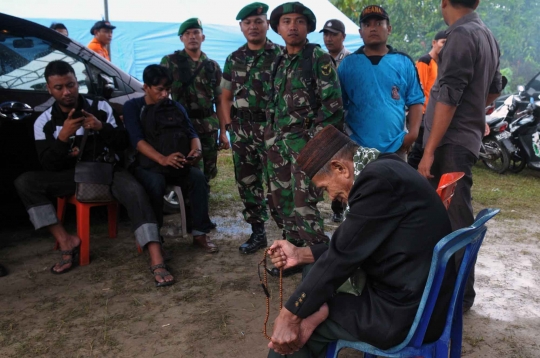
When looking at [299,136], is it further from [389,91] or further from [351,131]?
[389,91]

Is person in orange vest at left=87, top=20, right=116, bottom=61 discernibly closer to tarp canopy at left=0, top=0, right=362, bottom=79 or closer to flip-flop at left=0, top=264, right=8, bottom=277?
tarp canopy at left=0, top=0, right=362, bottom=79

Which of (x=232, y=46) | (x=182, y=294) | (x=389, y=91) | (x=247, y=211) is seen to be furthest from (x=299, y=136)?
(x=232, y=46)

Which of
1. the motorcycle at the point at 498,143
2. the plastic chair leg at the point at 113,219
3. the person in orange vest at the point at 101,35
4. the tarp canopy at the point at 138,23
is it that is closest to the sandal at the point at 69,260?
the plastic chair leg at the point at 113,219

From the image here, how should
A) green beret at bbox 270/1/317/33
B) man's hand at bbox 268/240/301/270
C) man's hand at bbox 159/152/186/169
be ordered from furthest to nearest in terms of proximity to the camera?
1. man's hand at bbox 159/152/186/169
2. green beret at bbox 270/1/317/33
3. man's hand at bbox 268/240/301/270

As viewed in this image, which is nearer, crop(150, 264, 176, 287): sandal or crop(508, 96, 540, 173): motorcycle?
crop(150, 264, 176, 287): sandal

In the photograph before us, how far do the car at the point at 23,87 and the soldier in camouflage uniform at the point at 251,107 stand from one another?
3.47 ft

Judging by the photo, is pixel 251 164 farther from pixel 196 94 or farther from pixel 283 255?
pixel 283 255

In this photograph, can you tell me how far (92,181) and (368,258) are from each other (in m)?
2.66

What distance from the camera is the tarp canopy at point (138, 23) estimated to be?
31.6 feet

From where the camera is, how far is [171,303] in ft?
11.2

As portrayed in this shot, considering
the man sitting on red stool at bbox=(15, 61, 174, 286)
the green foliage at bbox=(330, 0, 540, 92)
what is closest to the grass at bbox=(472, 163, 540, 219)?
the man sitting on red stool at bbox=(15, 61, 174, 286)

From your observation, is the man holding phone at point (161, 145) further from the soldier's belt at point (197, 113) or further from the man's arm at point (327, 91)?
the man's arm at point (327, 91)

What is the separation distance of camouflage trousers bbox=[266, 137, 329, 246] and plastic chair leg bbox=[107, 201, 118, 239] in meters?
1.43

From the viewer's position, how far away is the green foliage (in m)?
23.2
